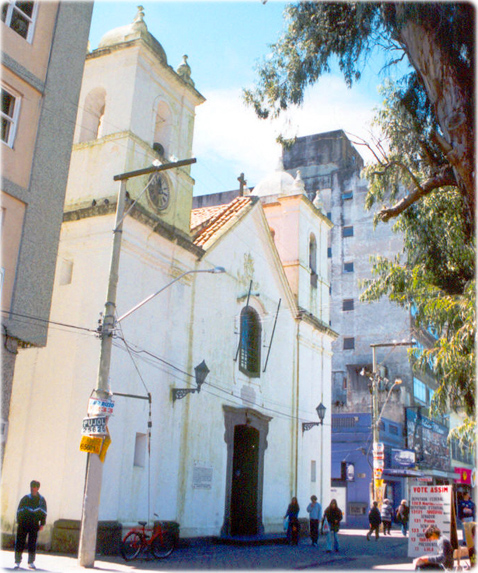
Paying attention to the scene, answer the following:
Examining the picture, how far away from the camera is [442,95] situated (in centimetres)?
1146

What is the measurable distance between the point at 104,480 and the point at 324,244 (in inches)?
666

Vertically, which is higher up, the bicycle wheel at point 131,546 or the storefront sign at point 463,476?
the storefront sign at point 463,476

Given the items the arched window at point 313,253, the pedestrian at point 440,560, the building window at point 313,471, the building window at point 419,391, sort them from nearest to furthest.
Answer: the pedestrian at point 440,560, the building window at point 313,471, the arched window at point 313,253, the building window at point 419,391

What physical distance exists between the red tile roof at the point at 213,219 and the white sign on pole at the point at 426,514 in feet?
34.2

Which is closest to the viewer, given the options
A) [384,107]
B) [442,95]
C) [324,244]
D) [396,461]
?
[442,95]

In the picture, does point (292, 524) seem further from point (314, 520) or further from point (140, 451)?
point (140, 451)

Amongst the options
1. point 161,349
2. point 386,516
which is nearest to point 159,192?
point 161,349

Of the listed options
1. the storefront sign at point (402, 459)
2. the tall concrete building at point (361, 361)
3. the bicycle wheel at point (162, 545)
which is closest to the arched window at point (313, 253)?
the tall concrete building at point (361, 361)

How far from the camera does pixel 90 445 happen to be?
12.2m

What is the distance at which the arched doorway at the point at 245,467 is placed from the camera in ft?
68.0

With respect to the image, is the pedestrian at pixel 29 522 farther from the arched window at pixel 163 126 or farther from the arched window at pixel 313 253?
the arched window at pixel 313 253

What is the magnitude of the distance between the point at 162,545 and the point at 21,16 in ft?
40.5

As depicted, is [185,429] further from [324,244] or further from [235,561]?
[324,244]

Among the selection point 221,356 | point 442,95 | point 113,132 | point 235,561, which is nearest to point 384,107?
point 442,95
